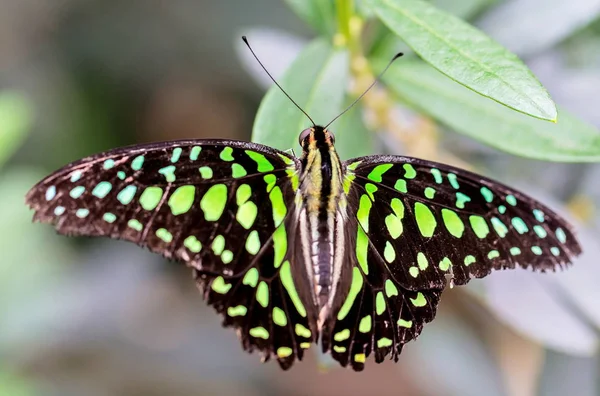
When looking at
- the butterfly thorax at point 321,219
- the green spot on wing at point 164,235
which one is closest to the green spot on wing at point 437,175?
the butterfly thorax at point 321,219

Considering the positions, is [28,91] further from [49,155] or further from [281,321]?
[281,321]

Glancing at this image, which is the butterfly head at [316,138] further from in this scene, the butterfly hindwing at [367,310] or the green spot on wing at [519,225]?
the green spot on wing at [519,225]

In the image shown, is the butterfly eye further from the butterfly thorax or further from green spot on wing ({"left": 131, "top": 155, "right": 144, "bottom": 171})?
green spot on wing ({"left": 131, "top": 155, "right": 144, "bottom": 171})

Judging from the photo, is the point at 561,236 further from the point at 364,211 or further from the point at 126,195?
the point at 126,195

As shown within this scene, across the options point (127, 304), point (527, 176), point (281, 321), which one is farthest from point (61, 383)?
point (527, 176)

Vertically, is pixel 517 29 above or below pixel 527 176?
above
